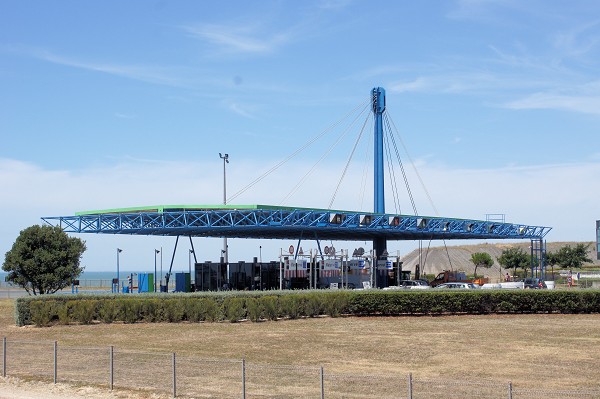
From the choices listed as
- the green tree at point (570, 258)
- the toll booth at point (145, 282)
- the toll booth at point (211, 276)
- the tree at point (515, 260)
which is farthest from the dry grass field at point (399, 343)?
the green tree at point (570, 258)

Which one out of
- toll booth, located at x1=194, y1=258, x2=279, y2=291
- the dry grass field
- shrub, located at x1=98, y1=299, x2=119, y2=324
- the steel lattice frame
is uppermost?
the steel lattice frame

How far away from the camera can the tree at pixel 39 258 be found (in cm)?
5600

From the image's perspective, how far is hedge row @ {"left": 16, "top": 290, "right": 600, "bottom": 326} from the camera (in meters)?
40.6

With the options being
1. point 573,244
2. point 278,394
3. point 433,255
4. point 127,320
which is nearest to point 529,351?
point 278,394

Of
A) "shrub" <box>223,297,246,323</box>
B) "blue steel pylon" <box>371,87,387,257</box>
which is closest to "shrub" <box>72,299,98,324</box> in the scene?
"shrub" <box>223,297,246,323</box>

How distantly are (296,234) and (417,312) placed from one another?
2662cm

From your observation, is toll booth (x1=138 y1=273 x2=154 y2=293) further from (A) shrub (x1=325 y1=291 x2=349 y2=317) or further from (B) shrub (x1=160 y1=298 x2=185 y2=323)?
(A) shrub (x1=325 y1=291 x2=349 y2=317)

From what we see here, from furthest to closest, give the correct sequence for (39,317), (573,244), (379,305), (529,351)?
1. (573,244)
2. (379,305)
3. (39,317)
4. (529,351)

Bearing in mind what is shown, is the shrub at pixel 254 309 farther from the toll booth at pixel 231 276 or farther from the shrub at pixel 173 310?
the toll booth at pixel 231 276

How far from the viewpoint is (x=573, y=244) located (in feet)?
589

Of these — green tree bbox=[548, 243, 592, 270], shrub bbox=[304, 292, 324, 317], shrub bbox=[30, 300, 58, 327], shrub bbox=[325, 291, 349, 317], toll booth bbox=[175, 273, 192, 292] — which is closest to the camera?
shrub bbox=[30, 300, 58, 327]

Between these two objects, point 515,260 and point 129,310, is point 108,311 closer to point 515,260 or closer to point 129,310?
point 129,310

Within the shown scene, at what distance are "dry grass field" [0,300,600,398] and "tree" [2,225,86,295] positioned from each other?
12.1m

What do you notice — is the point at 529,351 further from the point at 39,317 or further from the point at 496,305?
the point at 39,317
